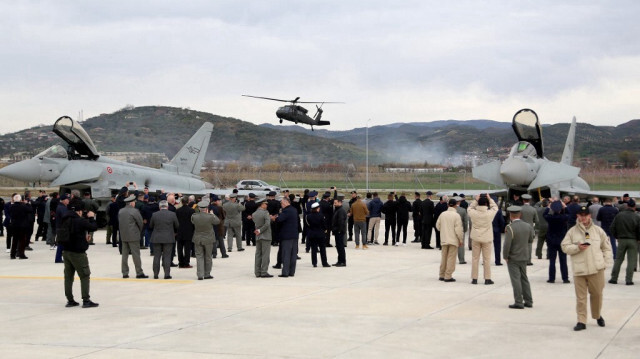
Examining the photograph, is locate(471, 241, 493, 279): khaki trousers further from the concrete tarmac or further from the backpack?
the backpack

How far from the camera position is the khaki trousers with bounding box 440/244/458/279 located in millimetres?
13891

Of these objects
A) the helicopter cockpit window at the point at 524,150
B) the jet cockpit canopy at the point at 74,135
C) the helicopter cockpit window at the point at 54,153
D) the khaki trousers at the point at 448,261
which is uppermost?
the jet cockpit canopy at the point at 74,135

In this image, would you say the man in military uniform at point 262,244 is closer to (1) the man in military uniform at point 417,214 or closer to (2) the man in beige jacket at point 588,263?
(2) the man in beige jacket at point 588,263

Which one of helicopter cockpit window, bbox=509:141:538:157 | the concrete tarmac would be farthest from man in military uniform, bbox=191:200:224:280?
helicopter cockpit window, bbox=509:141:538:157

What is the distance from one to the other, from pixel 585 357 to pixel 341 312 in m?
3.76

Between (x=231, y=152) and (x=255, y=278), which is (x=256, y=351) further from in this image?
(x=231, y=152)

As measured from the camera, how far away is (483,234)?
1364 centimetres

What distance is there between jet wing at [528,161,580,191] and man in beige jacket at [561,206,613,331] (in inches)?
569

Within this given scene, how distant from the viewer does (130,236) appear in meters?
14.6

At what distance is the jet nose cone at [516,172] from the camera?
23.5m

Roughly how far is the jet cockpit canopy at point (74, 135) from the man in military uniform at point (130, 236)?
1374 centimetres

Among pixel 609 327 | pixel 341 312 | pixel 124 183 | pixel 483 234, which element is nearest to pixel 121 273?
pixel 341 312

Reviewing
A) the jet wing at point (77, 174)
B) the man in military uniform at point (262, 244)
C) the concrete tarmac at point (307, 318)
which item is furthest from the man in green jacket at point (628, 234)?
the jet wing at point (77, 174)

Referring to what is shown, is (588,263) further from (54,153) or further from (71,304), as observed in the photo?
(54,153)
